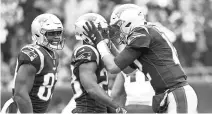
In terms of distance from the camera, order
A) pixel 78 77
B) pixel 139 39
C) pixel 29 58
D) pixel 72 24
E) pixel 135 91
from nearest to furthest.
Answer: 1. pixel 139 39
2. pixel 78 77
3. pixel 29 58
4. pixel 135 91
5. pixel 72 24

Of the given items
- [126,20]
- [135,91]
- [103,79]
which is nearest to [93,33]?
[126,20]

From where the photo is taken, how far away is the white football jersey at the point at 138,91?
28.8 ft

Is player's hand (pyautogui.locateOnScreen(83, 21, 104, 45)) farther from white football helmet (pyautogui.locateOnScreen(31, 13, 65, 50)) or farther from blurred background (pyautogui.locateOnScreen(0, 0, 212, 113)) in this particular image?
blurred background (pyautogui.locateOnScreen(0, 0, 212, 113))

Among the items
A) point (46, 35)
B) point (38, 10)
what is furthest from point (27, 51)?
point (38, 10)

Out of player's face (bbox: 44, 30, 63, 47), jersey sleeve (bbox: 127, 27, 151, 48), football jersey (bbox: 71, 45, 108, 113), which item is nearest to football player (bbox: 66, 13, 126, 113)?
football jersey (bbox: 71, 45, 108, 113)

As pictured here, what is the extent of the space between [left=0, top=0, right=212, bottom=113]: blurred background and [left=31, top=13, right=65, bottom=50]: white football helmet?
3.54 m

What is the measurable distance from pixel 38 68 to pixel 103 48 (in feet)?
2.73

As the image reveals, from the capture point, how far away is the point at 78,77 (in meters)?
7.03

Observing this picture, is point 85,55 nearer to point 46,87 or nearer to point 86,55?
point 86,55

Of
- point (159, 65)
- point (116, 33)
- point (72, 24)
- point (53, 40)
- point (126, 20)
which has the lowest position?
point (72, 24)

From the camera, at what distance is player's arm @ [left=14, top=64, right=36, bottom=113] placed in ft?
23.1

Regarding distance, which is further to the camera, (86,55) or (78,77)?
(78,77)

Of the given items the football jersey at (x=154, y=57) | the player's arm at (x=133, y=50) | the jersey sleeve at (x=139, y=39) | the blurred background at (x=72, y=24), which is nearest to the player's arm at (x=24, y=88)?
the player's arm at (x=133, y=50)

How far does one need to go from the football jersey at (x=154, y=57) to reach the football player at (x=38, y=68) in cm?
100
